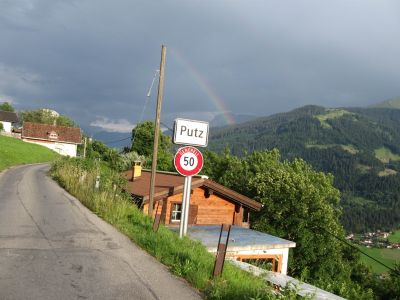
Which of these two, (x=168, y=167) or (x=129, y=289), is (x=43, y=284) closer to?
(x=129, y=289)

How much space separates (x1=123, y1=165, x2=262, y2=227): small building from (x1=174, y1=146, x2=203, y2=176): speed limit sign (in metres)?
13.6

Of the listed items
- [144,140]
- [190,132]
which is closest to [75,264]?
[190,132]

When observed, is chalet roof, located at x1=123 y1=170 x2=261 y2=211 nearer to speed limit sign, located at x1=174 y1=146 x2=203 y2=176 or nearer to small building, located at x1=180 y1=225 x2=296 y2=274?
small building, located at x1=180 y1=225 x2=296 y2=274

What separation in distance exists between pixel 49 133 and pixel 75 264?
87088 millimetres

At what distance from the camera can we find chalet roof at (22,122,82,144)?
89.6 m

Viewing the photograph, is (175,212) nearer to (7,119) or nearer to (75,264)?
(75,264)

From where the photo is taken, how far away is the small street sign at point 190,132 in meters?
10.7

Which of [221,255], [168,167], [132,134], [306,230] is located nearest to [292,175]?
[306,230]

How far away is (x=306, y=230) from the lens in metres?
36.2

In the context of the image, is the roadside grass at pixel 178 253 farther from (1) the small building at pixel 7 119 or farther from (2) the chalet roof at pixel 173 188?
(1) the small building at pixel 7 119

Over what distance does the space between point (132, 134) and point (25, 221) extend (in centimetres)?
6306

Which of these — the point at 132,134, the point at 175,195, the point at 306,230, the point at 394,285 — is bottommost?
the point at 394,285

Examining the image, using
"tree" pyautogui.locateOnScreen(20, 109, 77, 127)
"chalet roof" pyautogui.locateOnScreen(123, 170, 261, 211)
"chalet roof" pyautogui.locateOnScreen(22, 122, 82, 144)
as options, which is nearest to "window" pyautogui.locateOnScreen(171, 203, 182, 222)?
"chalet roof" pyautogui.locateOnScreen(123, 170, 261, 211)

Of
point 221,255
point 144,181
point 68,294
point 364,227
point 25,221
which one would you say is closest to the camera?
point 68,294
